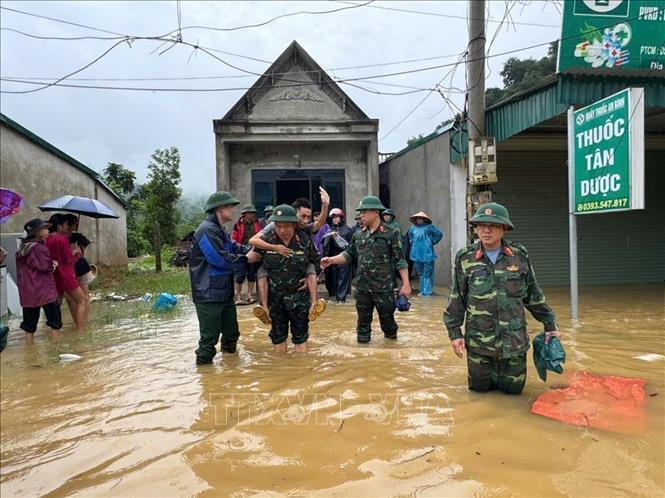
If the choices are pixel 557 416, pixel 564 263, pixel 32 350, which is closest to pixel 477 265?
pixel 557 416

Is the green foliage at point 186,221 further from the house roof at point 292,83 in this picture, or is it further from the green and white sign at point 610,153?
the green and white sign at point 610,153

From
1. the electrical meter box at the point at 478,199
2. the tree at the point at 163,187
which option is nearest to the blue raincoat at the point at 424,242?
the electrical meter box at the point at 478,199

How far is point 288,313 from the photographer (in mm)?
5266

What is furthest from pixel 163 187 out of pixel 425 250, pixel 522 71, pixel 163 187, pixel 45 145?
pixel 522 71

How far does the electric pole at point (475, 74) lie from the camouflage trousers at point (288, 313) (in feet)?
12.0

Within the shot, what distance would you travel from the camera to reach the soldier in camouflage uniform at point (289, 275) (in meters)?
5.12

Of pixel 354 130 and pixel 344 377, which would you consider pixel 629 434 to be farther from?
pixel 354 130

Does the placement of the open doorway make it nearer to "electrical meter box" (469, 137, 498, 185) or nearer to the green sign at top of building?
"electrical meter box" (469, 137, 498, 185)

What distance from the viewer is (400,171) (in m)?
→ 14.6

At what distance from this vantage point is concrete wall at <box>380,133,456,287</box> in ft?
37.0

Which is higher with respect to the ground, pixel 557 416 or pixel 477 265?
pixel 477 265

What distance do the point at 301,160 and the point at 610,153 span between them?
8798mm

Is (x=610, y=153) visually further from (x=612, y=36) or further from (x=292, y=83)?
(x=292, y=83)

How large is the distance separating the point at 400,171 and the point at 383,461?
12.3m
